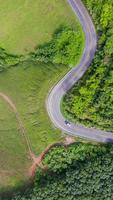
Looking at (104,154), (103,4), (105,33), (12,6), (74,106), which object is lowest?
(104,154)

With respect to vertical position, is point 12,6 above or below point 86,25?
above

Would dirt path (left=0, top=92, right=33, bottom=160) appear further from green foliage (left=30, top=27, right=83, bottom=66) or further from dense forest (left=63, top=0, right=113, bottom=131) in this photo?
green foliage (left=30, top=27, right=83, bottom=66)

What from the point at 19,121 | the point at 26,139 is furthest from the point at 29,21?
the point at 26,139

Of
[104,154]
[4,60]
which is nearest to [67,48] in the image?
[4,60]

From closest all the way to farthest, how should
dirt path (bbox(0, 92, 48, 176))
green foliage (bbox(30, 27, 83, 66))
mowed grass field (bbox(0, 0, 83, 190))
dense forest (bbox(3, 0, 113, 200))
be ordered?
dense forest (bbox(3, 0, 113, 200))
green foliage (bbox(30, 27, 83, 66))
mowed grass field (bbox(0, 0, 83, 190))
dirt path (bbox(0, 92, 48, 176))

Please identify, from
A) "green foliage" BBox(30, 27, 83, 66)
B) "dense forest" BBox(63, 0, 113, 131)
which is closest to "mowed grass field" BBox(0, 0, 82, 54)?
"green foliage" BBox(30, 27, 83, 66)

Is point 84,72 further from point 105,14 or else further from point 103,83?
point 105,14
